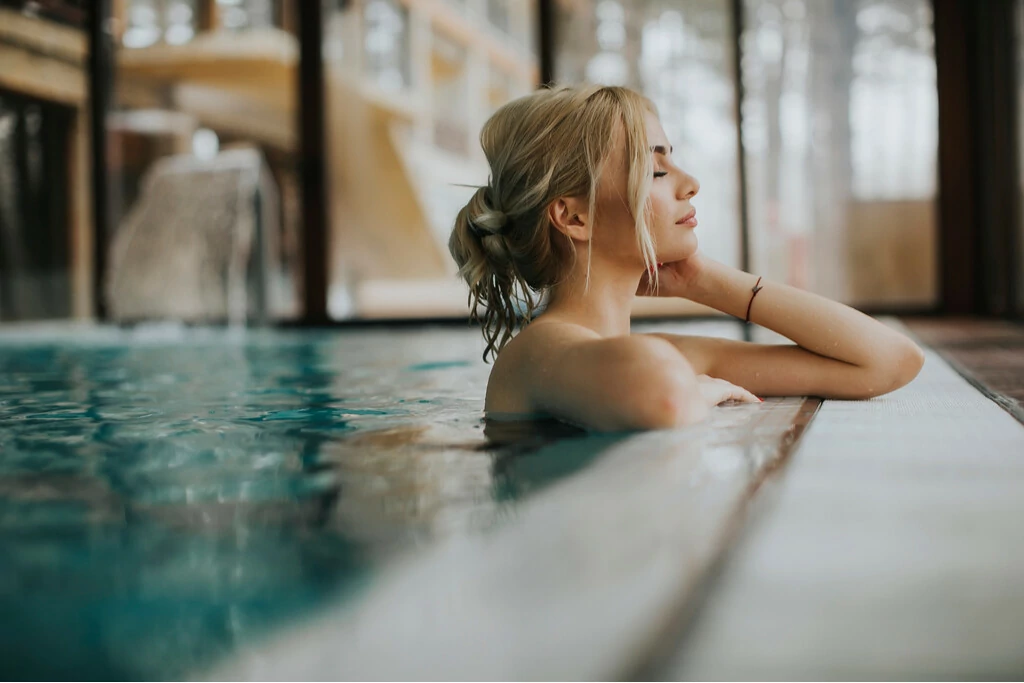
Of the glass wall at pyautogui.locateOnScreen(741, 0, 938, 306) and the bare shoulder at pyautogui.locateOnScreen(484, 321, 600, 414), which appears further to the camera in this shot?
the glass wall at pyautogui.locateOnScreen(741, 0, 938, 306)

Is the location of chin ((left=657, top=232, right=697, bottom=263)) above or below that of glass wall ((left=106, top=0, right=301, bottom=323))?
below

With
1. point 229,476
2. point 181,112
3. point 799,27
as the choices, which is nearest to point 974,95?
point 799,27

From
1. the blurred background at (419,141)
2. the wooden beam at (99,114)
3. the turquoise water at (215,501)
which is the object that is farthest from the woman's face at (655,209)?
the wooden beam at (99,114)

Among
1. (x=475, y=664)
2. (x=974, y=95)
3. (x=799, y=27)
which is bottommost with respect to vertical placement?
(x=475, y=664)

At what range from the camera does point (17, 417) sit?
1839 millimetres

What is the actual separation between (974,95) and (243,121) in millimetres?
4445

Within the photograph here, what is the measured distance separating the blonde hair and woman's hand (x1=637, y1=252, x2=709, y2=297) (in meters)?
0.18

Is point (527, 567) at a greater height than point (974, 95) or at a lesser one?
lesser

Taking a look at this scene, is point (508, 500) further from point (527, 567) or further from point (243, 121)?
point (243, 121)

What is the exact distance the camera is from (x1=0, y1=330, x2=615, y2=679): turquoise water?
637 mm

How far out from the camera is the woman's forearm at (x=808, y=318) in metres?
1.70

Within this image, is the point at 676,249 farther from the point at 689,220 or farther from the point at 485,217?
the point at 485,217

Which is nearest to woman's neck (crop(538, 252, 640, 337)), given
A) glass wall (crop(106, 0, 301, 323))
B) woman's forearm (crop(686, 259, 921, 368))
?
woman's forearm (crop(686, 259, 921, 368))

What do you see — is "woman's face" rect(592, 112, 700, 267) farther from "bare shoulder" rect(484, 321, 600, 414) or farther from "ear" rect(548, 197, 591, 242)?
"bare shoulder" rect(484, 321, 600, 414)
